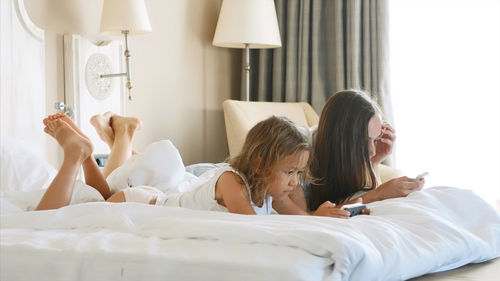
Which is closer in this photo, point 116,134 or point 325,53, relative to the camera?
point 116,134

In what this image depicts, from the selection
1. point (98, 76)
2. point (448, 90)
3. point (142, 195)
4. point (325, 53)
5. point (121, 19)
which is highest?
point (121, 19)

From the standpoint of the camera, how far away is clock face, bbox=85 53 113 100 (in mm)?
3297

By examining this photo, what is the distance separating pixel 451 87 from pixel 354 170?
2109mm

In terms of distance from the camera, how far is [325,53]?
4.52m

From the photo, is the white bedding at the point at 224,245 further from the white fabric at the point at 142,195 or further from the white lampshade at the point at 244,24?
the white lampshade at the point at 244,24

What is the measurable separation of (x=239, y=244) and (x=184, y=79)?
115 inches

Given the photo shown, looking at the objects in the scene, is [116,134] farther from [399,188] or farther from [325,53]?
[325,53]

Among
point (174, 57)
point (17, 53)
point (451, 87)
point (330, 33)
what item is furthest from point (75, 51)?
point (451, 87)

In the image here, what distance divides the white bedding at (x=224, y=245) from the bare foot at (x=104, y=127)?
125 cm

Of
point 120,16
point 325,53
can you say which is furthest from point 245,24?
point 120,16

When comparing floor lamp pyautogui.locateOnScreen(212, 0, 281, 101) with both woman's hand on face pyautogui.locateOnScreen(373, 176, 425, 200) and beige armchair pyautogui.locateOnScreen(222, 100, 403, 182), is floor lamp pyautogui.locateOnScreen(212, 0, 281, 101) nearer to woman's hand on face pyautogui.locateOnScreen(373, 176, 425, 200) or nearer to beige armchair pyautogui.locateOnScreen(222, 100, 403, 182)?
beige armchair pyautogui.locateOnScreen(222, 100, 403, 182)

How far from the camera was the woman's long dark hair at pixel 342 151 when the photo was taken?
2.21 m

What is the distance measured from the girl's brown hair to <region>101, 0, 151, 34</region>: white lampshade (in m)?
1.34

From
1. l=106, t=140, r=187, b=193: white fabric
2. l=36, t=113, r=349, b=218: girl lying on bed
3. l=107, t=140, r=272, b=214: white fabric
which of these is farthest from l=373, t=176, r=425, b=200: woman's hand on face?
l=106, t=140, r=187, b=193: white fabric
